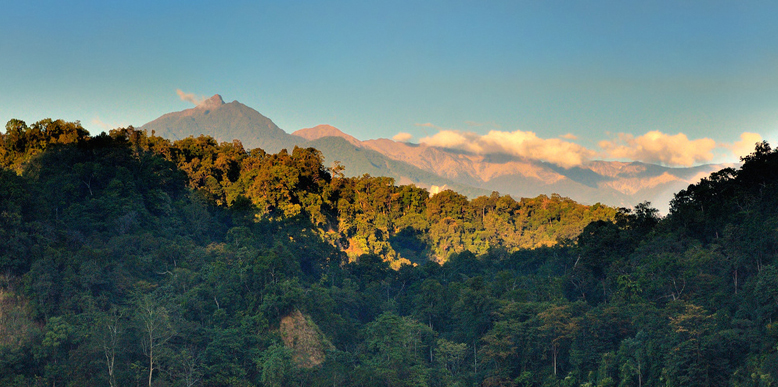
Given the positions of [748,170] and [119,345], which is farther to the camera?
[748,170]

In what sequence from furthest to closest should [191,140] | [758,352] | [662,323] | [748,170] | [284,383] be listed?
[191,140] < [748,170] < [284,383] < [662,323] < [758,352]

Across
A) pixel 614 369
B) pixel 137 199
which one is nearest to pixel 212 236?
pixel 137 199

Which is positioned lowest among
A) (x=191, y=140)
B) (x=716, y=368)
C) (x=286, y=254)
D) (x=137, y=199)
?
(x=716, y=368)

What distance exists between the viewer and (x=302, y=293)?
3781 cm

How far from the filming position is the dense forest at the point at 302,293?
96.1ft

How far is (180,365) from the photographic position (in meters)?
30.9

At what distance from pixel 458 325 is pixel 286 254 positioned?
12644 mm

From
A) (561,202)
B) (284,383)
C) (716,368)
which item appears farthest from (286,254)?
(561,202)

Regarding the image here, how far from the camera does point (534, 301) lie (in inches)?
1590

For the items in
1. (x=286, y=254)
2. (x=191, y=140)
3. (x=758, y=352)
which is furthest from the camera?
(x=191, y=140)

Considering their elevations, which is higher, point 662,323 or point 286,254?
point 286,254

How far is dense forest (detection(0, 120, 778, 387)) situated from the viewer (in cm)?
2928

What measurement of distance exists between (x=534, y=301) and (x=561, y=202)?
1418 inches

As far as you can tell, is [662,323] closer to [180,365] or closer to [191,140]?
[180,365]
